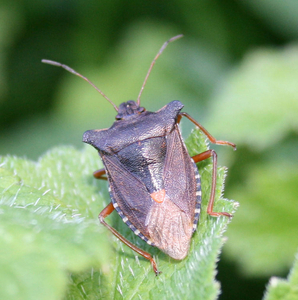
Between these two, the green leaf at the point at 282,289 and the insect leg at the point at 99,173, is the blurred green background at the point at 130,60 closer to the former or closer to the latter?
the insect leg at the point at 99,173

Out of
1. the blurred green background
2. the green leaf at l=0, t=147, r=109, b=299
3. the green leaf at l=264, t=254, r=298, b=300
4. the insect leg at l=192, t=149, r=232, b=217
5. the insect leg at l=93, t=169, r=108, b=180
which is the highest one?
the blurred green background

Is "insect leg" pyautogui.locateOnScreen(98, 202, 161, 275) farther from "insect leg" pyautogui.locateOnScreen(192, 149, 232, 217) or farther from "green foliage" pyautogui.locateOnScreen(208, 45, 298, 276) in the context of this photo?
"green foliage" pyautogui.locateOnScreen(208, 45, 298, 276)

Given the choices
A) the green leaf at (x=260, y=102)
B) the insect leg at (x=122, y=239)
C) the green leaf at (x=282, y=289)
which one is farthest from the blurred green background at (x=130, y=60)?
the green leaf at (x=282, y=289)

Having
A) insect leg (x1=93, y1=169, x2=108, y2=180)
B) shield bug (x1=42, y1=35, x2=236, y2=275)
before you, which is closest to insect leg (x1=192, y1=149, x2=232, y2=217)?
shield bug (x1=42, y1=35, x2=236, y2=275)

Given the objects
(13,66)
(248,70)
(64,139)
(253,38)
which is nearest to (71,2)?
(13,66)

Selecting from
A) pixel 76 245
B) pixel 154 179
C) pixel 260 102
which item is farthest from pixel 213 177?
pixel 260 102

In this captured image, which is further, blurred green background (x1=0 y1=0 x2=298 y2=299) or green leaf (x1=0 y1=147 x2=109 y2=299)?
blurred green background (x1=0 y1=0 x2=298 y2=299)
